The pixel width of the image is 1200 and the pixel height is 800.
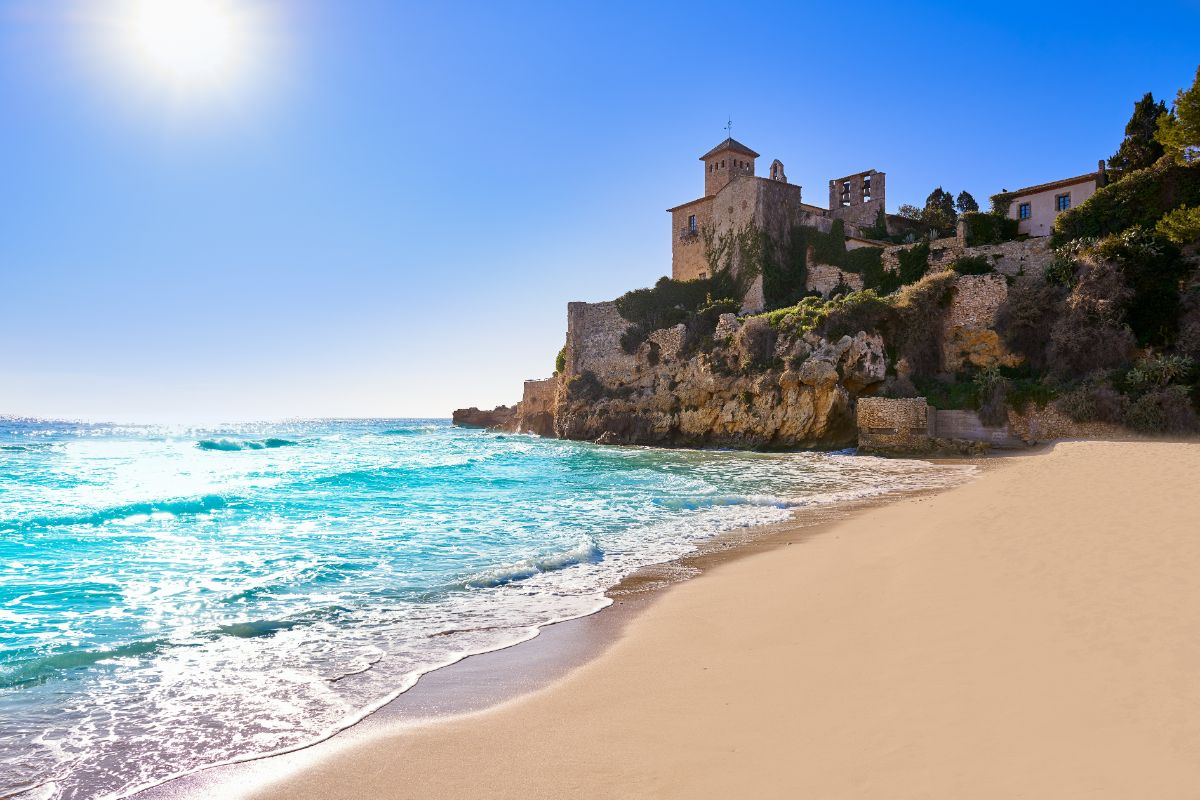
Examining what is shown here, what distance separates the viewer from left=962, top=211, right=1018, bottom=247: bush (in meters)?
32.8

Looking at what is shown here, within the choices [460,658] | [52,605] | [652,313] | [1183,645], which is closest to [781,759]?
[1183,645]

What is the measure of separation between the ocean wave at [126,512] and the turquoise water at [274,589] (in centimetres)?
7

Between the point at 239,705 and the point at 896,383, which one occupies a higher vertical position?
the point at 896,383

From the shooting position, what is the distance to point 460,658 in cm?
518

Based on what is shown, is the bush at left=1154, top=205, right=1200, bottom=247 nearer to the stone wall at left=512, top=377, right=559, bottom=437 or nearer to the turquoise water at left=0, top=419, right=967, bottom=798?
the turquoise water at left=0, top=419, right=967, bottom=798

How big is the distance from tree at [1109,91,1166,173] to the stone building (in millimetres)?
892

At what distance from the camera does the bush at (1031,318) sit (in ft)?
85.7

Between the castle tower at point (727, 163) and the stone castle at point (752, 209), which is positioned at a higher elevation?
the castle tower at point (727, 163)

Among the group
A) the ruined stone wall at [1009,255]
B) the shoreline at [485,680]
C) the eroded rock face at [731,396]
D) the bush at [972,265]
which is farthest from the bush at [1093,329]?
the shoreline at [485,680]

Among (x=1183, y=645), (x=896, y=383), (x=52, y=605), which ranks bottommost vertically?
(x=52, y=605)

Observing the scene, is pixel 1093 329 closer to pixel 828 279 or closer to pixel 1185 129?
pixel 1185 129

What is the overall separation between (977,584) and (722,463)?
17.8m

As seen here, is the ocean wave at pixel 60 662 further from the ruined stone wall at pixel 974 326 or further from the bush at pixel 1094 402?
the ruined stone wall at pixel 974 326

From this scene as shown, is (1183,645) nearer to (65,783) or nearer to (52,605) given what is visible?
(65,783)
